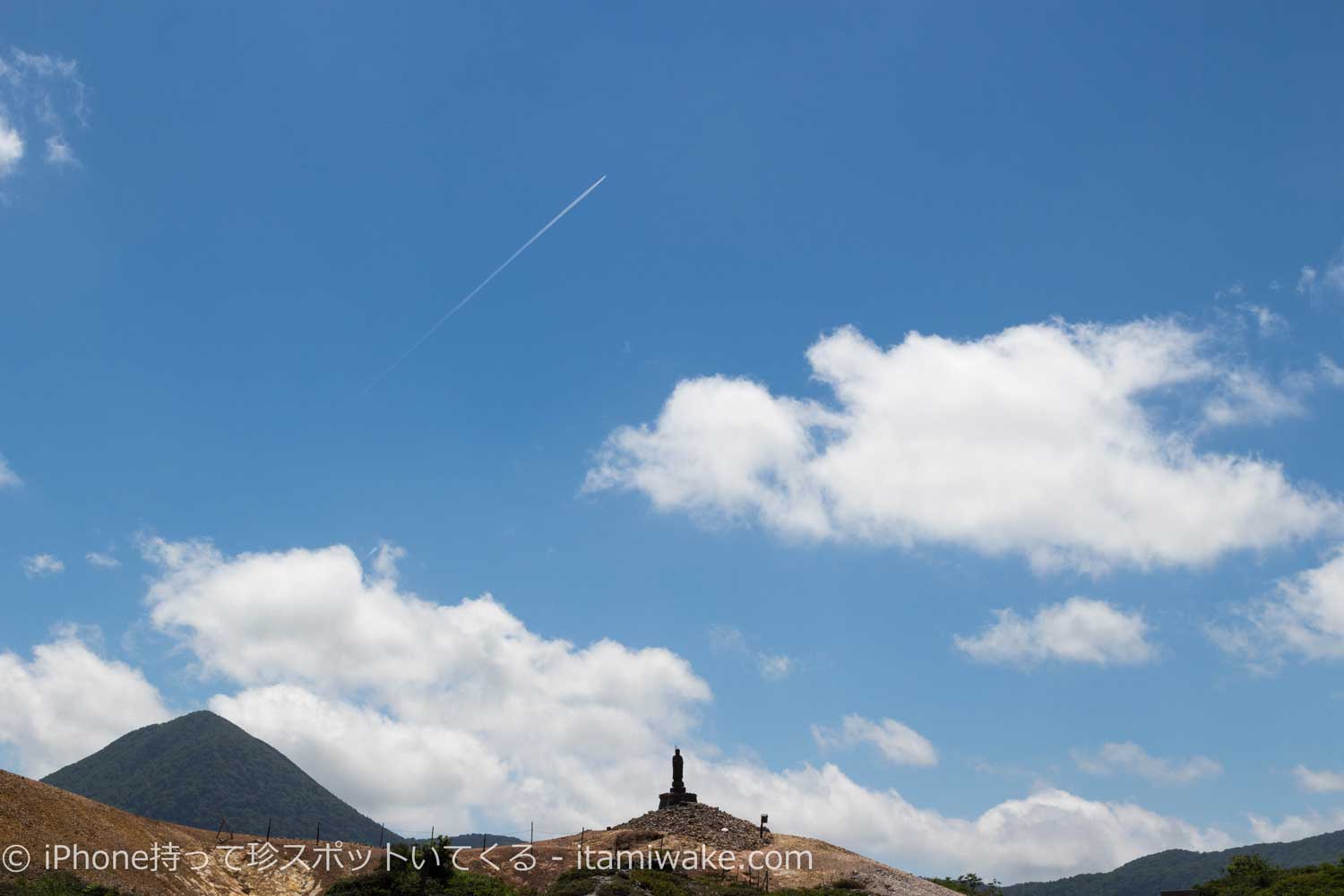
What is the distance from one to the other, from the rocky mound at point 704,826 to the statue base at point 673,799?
39 cm

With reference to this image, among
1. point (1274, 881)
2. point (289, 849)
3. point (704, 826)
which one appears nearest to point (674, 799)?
point (704, 826)

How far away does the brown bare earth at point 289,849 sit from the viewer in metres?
48.3

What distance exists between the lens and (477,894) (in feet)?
142

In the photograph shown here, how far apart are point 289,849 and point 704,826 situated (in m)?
25.5

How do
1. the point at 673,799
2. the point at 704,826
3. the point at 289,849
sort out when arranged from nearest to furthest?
the point at 289,849 → the point at 704,826 → the point at 673,799

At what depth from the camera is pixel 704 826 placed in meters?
64.6

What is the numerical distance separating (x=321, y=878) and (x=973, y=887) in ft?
188

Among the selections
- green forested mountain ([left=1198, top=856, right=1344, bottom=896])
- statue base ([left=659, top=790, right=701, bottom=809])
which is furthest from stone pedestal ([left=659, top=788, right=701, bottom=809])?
green forested mountain ([left=1198, top=856, right=1344, bottom=896])

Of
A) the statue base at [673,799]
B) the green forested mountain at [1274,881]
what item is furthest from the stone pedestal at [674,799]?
the green forested mountain at [1274,881]

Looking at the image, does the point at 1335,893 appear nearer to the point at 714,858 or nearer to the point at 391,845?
the point at 714,858

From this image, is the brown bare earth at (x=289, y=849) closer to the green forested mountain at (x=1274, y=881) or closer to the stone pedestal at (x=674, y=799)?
the stone pedestal at (x=674, y=799)

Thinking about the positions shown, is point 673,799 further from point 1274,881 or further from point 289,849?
point 1274,881

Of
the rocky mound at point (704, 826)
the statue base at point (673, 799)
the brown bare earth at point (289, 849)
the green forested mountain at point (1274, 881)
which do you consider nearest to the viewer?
the brown bare earth at point (289, 849)

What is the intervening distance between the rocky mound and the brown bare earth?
3.7 inches
